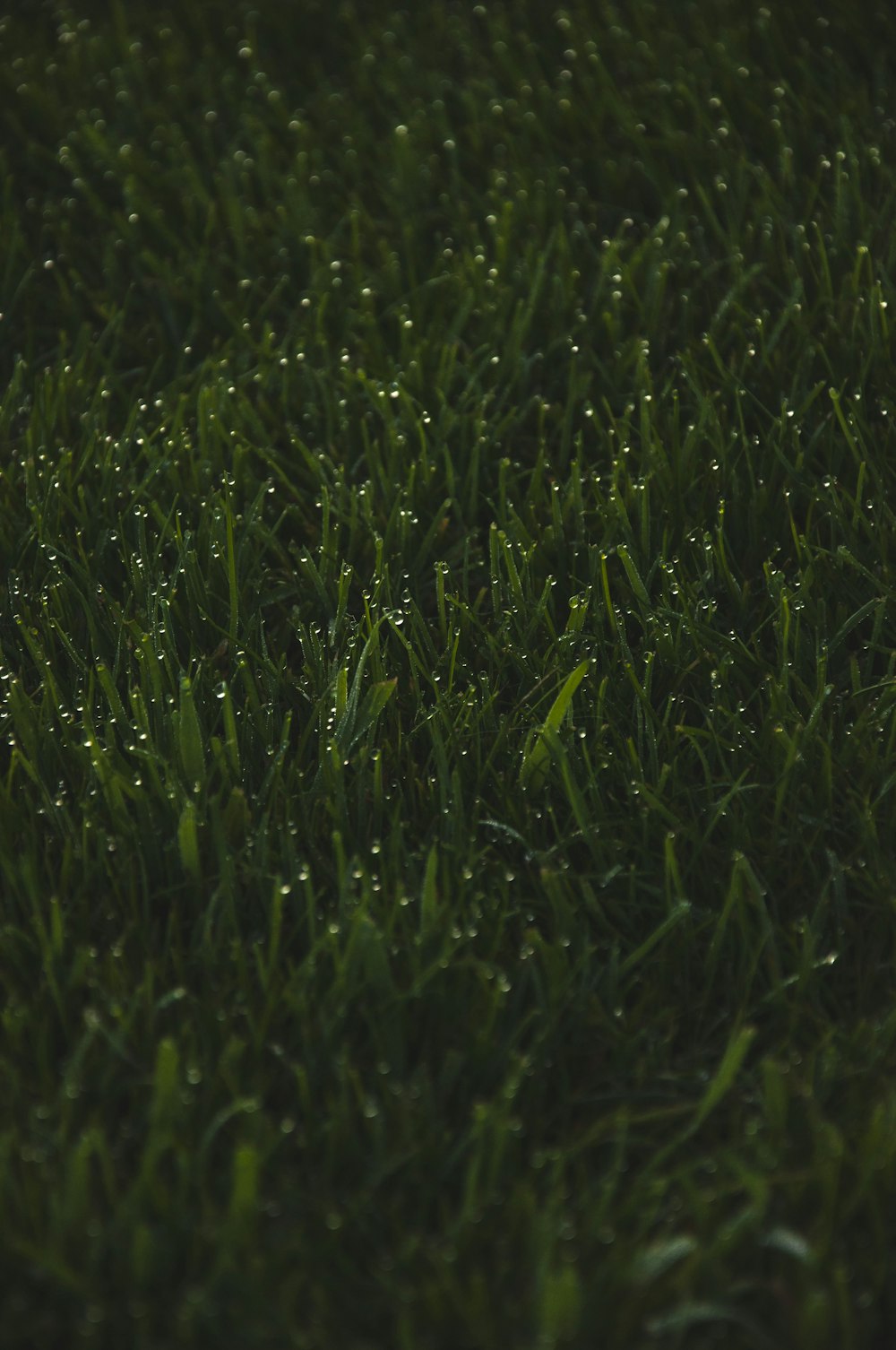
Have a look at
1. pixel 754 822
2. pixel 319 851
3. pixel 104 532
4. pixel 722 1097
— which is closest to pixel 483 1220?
pixel 722 1097

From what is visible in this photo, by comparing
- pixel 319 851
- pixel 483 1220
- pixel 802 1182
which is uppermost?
pixel 319 851

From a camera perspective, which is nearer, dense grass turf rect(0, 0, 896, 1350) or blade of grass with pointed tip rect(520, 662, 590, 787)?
dense grass turf rect(0, 0, 896, 1350)

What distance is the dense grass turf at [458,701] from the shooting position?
48.1 inches

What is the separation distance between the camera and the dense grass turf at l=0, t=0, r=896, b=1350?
4.01ft

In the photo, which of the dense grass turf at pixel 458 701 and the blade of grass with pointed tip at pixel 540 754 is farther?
the blade of grass with pointed tip at pixel 540 754

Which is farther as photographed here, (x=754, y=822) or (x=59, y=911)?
(x=754, y=822)

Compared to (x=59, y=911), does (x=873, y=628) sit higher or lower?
lower

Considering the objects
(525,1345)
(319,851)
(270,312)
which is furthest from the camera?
(270,312)

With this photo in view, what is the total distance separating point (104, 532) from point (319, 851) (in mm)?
712

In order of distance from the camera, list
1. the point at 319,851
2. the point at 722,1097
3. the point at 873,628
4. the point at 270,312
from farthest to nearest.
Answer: the point at 270,312, the point at 873,628, the point at 319,851, the point at 722,1097

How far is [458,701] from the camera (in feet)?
5.62

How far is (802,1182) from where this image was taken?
4.06ft

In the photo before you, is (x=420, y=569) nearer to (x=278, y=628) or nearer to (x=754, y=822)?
(x=278, y=628)

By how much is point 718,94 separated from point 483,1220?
241cm
